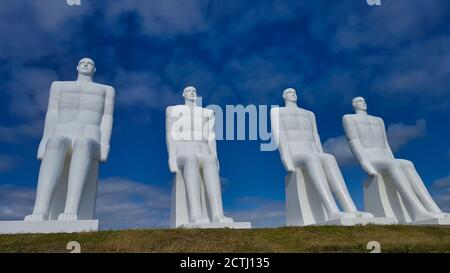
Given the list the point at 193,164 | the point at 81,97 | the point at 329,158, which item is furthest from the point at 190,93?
the point at 329,158

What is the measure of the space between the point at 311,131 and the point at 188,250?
804cm

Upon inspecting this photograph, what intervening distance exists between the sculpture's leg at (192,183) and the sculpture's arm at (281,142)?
117 inches

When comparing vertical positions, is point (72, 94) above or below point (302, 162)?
above

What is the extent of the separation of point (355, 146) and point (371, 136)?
79 cm

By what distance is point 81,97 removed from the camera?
13367 millimetres

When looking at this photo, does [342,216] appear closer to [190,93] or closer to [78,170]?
[190,93]

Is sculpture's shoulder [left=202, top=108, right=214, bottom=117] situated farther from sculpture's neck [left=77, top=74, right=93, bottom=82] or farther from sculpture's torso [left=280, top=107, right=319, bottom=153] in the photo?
sculpture's neck [left=77, top=74, right=93, bottom=82]

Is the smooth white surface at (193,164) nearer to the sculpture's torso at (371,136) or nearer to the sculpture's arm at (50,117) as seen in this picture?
the sculpture's arm at (50,117)

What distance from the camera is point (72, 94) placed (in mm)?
13383

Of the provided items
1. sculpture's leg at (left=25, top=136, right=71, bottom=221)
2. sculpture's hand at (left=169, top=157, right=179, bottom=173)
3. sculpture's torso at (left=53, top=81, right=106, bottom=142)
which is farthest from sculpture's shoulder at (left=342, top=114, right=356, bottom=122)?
sculpture's leg at (left=25, top=136, right=71, bottom=221)

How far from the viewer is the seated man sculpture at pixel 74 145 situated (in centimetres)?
1196

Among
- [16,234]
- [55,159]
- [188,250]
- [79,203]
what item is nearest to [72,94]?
[55,159]

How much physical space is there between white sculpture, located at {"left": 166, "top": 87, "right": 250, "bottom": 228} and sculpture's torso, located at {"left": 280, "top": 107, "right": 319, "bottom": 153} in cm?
243

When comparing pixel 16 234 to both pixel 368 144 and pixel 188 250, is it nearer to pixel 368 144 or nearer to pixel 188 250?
pixel 188 250
